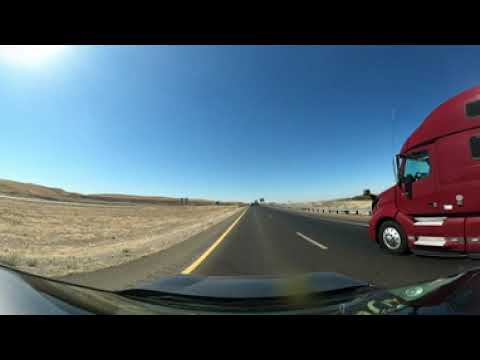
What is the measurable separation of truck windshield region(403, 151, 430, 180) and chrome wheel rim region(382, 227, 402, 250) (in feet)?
4.89

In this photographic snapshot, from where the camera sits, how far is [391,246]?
5.64 meters

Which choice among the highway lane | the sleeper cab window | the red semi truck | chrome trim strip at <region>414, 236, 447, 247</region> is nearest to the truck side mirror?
the red semi truck

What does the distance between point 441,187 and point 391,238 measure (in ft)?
5.71

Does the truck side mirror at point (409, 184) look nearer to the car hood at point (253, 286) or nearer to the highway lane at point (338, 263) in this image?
the highway lane at point (338, 263)

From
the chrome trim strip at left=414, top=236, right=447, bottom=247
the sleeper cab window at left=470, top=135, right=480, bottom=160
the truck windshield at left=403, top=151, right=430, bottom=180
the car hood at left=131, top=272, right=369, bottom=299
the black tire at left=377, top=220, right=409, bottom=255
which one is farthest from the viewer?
the black tire at left=377, top=220, right=409, bottom=255

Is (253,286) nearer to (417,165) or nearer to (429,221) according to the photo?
(429,221)

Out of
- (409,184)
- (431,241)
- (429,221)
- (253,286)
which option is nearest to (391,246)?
(431,241)

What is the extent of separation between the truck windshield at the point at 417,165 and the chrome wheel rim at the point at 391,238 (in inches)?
58.6

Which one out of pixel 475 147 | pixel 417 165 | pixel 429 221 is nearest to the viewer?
pixel 475 147

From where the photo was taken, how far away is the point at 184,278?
3090 millimetres

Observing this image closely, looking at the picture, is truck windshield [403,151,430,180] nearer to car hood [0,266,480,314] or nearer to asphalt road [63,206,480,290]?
asphalt road [63,206,480,290]

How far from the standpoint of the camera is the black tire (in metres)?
5.39
